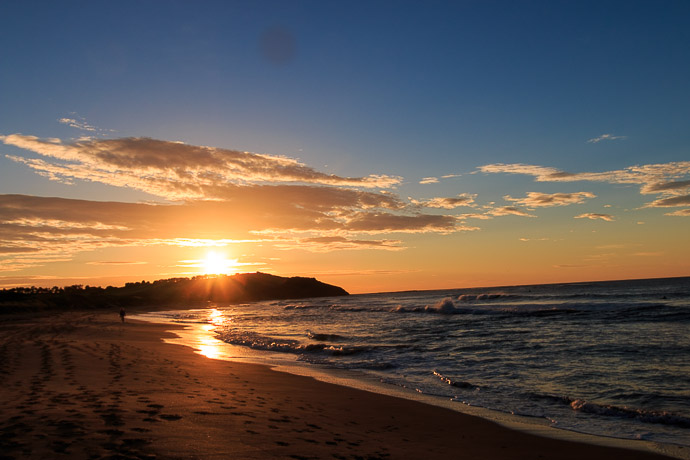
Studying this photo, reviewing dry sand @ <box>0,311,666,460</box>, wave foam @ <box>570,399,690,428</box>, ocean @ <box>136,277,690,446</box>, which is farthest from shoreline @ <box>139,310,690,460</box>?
wave foam @ <box>570,399,690,428</box>

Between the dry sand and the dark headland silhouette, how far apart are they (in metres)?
66.3

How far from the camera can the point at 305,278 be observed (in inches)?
7795

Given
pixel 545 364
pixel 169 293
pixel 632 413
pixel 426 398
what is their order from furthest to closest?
pixel 169 293 → pixel 545 364 → pixel 426 398 → pixel 632 413

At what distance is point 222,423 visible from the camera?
7609 millimetres

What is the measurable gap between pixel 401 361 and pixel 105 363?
1125 cm

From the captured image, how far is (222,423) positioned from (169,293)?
12129 centimetres

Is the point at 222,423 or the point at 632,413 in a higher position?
the point at 222,423

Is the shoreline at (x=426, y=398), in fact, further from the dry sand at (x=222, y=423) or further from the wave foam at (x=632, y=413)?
the wave foam at (x=632, y=413)

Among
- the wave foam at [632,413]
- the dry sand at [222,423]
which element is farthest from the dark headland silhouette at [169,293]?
the wave foam at [632,413]

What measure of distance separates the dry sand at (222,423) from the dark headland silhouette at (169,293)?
66.3 meters

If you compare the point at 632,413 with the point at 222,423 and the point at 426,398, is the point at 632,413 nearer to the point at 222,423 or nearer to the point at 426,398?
the point at 426,398

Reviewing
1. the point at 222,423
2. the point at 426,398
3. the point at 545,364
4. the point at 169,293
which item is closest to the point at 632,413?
the point at 426,398

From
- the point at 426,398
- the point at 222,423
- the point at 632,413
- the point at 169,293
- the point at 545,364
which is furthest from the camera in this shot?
the point at 169,293

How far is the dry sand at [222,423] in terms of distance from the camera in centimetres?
599
